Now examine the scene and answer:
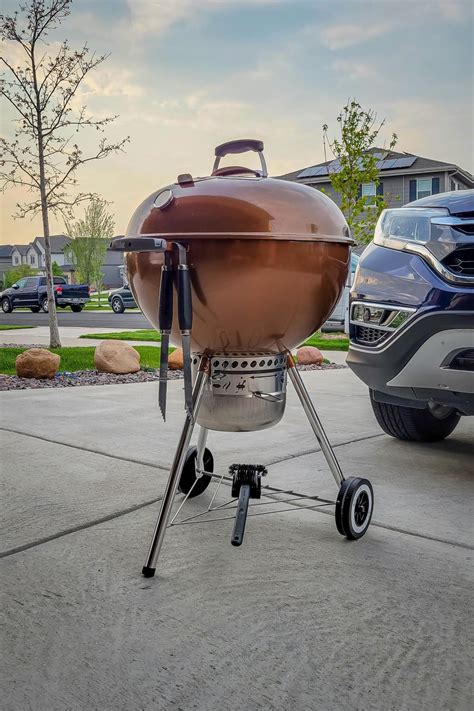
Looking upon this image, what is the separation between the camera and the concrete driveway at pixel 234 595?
5.19 feet

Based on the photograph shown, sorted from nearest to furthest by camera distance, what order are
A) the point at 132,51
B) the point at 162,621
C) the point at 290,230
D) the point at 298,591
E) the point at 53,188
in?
the point at 162,621 → the point at 298,591 → the point at 290,230 → the point at 132,51 → the point at 53,188

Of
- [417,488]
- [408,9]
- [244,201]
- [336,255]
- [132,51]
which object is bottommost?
[417,488]

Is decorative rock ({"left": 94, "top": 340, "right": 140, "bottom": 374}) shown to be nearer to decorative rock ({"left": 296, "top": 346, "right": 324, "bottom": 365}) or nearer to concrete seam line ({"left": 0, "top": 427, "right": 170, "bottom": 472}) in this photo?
decorative rock ({"left": 296, "top": 346, "right": 324, "bottom": 365})

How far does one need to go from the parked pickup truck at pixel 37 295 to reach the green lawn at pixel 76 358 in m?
15.8

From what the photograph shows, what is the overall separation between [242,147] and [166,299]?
2.51ft

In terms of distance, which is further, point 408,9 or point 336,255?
point 408,9

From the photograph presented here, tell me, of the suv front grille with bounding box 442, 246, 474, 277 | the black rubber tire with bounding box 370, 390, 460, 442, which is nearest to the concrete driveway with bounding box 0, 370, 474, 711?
the black rubber tire with bounding box 370, 390, 460, 442

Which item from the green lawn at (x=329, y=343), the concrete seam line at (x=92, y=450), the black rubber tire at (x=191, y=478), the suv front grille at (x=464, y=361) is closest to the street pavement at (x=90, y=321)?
the green lawn at (x=329, y=343)

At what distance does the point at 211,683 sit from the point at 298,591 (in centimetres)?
53

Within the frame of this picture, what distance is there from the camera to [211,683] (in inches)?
62.6

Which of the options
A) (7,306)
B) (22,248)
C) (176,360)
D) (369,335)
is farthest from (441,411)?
(22,248)

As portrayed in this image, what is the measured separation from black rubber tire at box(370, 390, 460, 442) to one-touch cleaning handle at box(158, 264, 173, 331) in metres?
1.89

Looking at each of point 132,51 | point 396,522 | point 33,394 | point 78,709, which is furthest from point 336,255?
point 132,51

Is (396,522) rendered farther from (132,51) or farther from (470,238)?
(132,51)
